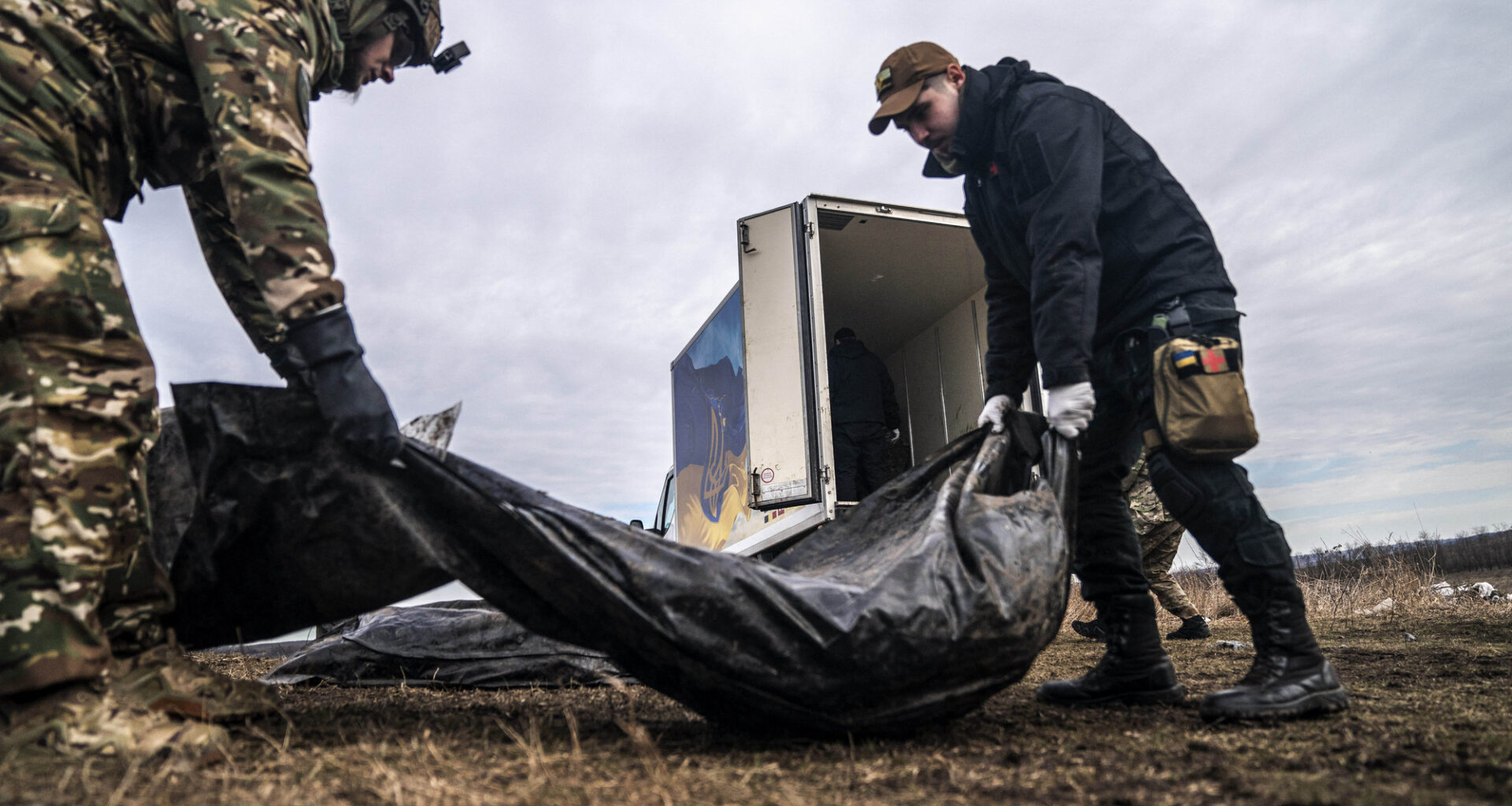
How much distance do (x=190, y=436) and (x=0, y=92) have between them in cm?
74

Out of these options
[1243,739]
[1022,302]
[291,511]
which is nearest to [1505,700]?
[1243,739]

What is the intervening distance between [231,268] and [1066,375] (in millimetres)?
2324

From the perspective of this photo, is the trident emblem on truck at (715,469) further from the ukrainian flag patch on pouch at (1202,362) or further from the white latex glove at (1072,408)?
the ukrainian flag patch on pouch at (1202,362)

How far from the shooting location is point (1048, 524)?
6.24 ft

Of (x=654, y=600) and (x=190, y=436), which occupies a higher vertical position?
(x=190, y=436)

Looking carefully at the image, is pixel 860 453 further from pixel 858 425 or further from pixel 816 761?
pixel 816 761

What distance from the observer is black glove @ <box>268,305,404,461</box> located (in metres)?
1.68

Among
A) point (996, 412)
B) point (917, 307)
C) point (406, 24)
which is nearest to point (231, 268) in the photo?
point (406, 24)

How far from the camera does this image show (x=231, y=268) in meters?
2.30

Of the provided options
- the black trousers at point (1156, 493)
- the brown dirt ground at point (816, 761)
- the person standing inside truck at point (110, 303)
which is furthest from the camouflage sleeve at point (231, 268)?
the black trousers at point (1156, 493)

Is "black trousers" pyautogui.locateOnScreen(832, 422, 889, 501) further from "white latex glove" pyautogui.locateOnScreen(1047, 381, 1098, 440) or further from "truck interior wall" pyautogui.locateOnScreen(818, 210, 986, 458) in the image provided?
"white latex glove" pyautogui.locateOnScreen(1047, 381, 1098, 440)

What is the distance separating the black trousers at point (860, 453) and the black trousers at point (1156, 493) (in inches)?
150

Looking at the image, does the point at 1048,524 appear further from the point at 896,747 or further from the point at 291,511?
the point at 291,511

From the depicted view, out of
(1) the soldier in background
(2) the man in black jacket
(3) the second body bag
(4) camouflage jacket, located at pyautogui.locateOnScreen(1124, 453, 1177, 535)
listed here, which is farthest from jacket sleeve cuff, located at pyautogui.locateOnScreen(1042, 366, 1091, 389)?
(4) camouflage jacket, located at pyautogui.locateOnScreen(1124, 453, 1177, 535)
